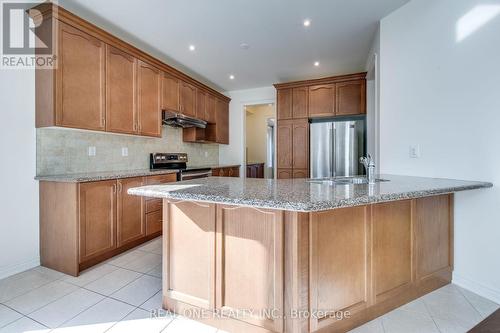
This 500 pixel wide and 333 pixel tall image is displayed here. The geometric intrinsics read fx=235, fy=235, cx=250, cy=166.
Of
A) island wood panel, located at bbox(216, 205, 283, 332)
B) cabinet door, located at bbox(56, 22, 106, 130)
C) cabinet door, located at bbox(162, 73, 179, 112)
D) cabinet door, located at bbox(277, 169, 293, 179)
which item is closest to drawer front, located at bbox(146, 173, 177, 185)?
cabinet door, located at bbox(56, 22, 106, 130)

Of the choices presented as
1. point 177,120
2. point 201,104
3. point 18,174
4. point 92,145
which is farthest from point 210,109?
point 18,174

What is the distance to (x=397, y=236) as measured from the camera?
1.60 m

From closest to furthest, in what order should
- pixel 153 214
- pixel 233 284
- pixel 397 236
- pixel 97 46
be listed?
1. pixel 233 284
2. pixel 397 236
3. pixel 97 46
4. pixel 153 214

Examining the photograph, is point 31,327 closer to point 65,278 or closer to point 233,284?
point 65,278

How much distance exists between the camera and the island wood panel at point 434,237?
173cm

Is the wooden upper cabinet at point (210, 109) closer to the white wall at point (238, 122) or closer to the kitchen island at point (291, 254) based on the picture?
the white wall at point (238, 122)

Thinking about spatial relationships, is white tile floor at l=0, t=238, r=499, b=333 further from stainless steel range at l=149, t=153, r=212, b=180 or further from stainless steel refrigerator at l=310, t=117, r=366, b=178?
stainless steel refrigerator at l=310, t=117, r=366, b=178

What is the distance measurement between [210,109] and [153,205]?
93.1 inches

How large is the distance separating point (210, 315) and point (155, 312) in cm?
43

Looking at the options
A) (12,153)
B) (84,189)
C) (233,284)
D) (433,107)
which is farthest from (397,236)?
(12,153)

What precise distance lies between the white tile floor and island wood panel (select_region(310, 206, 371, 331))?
0.84 ft

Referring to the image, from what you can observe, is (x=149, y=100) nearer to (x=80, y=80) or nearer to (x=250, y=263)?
(x=80, y=80)

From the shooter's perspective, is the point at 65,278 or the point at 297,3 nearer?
the point at 65,278

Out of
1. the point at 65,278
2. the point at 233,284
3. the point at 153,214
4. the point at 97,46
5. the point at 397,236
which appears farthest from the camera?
the point at 153,214
